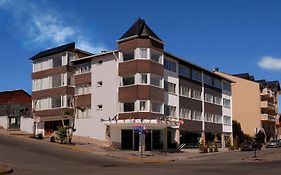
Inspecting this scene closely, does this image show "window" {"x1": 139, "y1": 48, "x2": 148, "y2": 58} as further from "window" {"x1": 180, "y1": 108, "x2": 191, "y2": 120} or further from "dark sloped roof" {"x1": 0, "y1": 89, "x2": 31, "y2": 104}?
"dark sloped roof" {"x1": 0, "y1": 89, "x2": 31, "y2": 104}

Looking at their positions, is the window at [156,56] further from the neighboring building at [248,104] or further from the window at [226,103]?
the neighboring building at [248,104]

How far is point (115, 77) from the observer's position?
50594 millimetres

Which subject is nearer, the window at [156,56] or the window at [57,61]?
the window at [156,56]

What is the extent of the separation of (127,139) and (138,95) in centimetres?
549

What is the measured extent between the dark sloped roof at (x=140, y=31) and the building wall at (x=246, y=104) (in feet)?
136

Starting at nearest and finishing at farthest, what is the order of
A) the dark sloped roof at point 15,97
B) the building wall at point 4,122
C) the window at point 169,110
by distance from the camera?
the window at point 169,110
the building wall at point 4,122
the dark sloped roof at point 15,97

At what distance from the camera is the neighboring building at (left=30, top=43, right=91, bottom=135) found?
56.6 meters

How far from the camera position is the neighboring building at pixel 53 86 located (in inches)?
2229

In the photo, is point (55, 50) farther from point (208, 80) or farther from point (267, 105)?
point (267, 105)

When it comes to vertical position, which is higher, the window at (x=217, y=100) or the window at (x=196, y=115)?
the window at (x=217, y=100)

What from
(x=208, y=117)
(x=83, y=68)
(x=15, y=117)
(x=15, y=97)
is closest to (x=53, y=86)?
(x=83, y=68)

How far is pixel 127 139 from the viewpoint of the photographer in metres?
49.5

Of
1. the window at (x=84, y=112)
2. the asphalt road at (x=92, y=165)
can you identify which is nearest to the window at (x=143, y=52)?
the window at (x=84, y=112)

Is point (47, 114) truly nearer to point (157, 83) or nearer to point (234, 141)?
point (157, 83)
